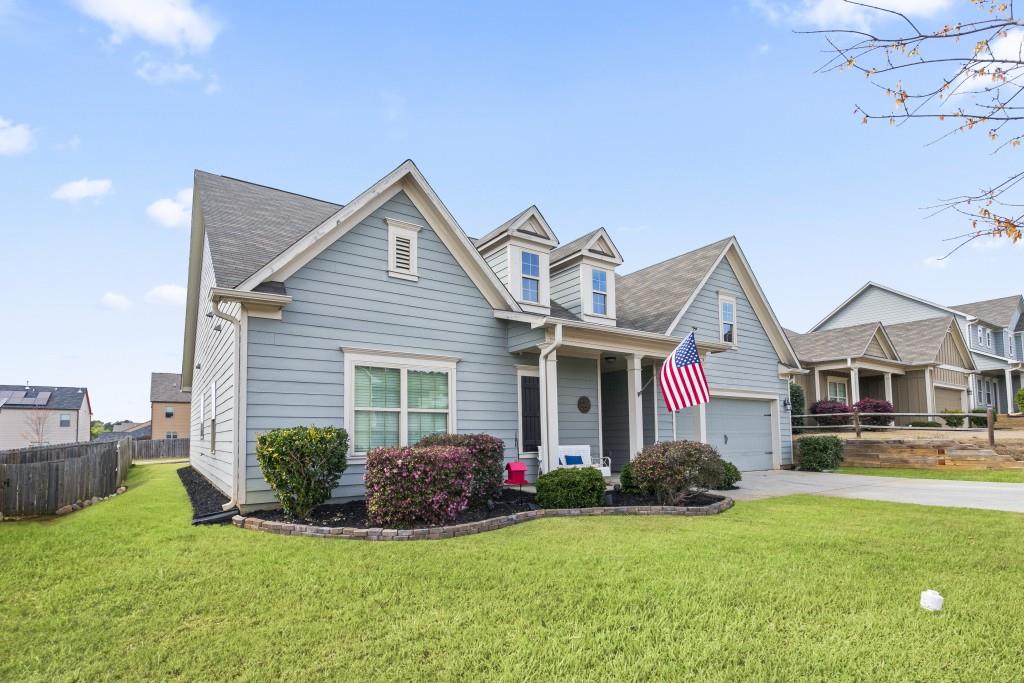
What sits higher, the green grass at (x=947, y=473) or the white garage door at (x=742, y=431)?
the white garage door at (x=742, y=431)

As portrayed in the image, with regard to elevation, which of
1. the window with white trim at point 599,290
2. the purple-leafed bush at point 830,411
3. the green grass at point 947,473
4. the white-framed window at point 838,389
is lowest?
the green grass at point 947,473

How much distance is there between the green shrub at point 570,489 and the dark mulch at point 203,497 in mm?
4781

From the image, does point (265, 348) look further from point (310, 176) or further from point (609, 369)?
point (310, 176)

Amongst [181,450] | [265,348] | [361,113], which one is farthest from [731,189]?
[181,450]

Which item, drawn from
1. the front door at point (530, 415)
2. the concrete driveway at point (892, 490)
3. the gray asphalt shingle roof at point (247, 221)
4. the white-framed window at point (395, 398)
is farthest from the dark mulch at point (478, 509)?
the gray asphalt shingle roof at point (247, 221)

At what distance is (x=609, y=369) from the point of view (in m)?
15.7

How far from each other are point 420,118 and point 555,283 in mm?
5132

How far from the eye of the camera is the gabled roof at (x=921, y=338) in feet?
87.1

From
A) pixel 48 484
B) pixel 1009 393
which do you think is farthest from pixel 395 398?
pixel 1009 393

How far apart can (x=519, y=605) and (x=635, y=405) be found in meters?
8.53

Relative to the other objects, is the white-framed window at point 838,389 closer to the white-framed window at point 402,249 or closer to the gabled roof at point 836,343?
the gabled roof at point 836,343

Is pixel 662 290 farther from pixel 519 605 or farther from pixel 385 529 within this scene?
pixel 519 605

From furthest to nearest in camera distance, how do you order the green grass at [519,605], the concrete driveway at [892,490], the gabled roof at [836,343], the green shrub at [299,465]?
1. the gabled roof at [836,343]
2. the concrete driveway at [892,490]
3. the green shrub at [299,465]
4. the green grass at [519,605]

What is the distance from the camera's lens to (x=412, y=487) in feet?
24.6
